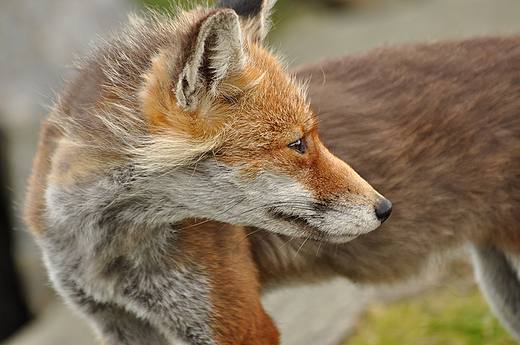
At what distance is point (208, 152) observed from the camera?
3115 mm

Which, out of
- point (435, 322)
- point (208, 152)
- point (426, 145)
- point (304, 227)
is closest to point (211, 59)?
point (208, 152)

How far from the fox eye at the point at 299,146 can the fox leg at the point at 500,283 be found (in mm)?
2312

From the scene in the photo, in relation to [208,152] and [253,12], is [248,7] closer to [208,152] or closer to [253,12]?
[253,12]

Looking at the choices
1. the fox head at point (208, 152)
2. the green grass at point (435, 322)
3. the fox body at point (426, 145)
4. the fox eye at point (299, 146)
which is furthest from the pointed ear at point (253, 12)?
the green grass at point (435, 322)

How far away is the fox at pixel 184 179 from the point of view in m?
3.05

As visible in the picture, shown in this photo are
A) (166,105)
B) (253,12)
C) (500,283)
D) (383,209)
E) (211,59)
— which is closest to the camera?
(211,59)

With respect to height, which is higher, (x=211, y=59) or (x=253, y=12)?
(x=253, y=12)

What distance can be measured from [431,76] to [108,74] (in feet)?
8.30

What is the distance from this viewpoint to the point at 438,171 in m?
4.12

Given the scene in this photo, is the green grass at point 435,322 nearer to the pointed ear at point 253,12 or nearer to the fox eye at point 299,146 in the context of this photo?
the fox eye at point 299,146

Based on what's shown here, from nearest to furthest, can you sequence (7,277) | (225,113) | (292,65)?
(225,113)
(7,277)
(292,65)

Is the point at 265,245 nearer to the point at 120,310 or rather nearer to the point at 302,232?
the point at 302,232

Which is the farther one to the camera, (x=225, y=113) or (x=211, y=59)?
(x=225, y=113)

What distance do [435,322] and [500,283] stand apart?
1263mm
